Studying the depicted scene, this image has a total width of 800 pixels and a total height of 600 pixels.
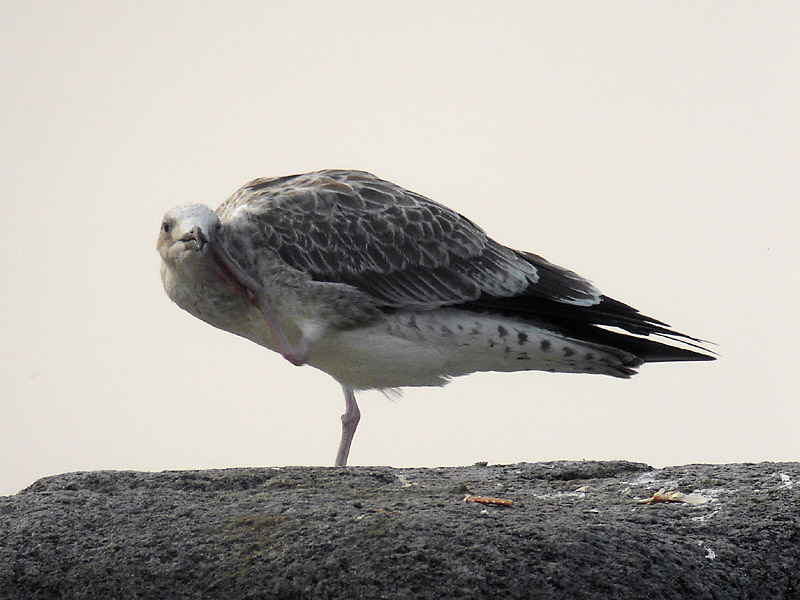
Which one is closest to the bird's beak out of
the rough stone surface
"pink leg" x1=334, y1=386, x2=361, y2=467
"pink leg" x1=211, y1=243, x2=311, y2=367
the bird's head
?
the bird's head

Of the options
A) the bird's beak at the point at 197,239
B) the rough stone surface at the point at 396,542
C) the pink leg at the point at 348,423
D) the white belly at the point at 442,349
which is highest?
the bird's beak at the point at 197,239

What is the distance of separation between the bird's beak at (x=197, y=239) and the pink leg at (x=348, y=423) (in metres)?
1.49

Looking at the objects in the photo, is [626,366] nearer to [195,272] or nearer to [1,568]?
[195,272]

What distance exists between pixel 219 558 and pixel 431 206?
2922 mm

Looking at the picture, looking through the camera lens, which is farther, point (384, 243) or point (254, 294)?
point (384, 243)

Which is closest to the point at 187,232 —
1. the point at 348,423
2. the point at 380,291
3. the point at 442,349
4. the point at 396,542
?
the point at 380,291

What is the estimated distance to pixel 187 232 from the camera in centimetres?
571

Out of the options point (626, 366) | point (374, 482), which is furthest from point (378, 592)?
point (626, 366)

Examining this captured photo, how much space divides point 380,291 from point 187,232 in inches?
43.0

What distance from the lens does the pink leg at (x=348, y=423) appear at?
262 inches

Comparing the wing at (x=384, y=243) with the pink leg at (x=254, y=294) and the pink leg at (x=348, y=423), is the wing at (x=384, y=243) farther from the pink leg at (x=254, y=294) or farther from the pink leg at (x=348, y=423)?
the pink leg at (x=348, y=423)

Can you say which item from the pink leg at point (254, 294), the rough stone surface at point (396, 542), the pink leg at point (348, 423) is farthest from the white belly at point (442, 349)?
the rough stone surface at point (396, 542)

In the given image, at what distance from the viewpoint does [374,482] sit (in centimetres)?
514

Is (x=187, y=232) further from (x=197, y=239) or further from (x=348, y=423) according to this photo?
(x=348, y=423)
